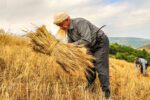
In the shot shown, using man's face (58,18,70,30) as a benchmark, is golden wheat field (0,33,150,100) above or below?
below

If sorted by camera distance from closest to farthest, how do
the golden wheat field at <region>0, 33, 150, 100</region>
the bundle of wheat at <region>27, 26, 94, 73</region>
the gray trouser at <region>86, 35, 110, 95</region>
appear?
the golden wheat field at <region>0, 33, 150, 100</region>, the bundle of wheat at <region>27, 26, 94, 73</region>, the gray trouser at <region>86, 35, 110, 95</region>

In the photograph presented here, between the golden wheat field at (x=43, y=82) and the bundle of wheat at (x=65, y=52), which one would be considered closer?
the golden wheat field at (x=43, y=82)

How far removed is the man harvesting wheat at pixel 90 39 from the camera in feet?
19.7

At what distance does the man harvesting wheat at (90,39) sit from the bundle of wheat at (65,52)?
5.8 inches

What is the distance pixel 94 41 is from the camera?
20.5 ft

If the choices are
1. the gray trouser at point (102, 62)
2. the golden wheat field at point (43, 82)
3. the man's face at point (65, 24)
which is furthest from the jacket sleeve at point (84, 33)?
the golden wheat field at point (43, 82)

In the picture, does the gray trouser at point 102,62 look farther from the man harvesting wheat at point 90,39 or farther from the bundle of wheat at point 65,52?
the bundle of wheat at point 65,52

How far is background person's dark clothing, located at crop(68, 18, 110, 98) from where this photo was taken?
19.8 ft

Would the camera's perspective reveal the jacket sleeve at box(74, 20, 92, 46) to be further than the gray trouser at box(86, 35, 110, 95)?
No

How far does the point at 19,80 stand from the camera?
618 cm

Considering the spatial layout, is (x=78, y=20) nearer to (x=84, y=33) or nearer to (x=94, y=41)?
(x=84, y=33)

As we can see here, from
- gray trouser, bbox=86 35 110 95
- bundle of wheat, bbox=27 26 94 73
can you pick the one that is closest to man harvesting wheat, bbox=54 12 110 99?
gray trouser, bbox=86 35 110 95

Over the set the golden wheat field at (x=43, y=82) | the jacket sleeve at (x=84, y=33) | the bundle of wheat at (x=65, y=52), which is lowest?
the golden wheat field at (x=43, y=82)

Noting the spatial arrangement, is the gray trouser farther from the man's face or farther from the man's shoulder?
the man's face
